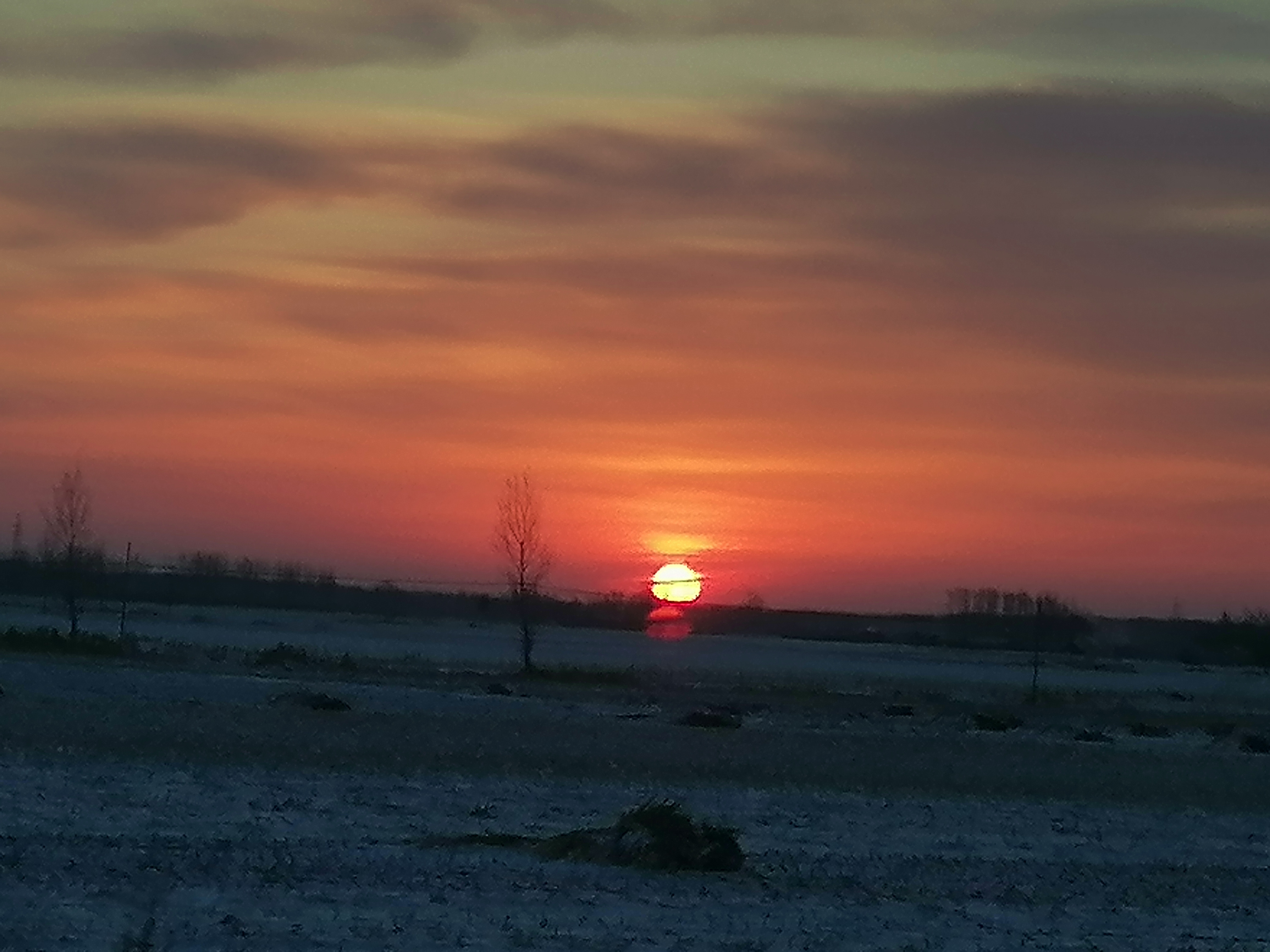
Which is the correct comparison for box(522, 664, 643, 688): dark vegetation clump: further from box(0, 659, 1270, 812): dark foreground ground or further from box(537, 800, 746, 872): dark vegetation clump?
box(537, 800, 746, 872): dark vegetation clump

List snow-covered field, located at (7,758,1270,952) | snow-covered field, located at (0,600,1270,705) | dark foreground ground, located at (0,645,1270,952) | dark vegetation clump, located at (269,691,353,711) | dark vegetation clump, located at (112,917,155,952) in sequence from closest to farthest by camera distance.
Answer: dark vegetation clump, located at (112,917,155,952) → snow-covered field, located at (7,758,1270,952) → dark foreground ground, located at (0,645,1270,952) → dark vegetation clump, located at (269,691,353,711) → snow-covered field, located at (0,600,1270,705)

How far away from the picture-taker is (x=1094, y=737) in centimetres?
4309

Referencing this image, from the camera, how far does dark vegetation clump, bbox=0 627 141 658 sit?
168ft

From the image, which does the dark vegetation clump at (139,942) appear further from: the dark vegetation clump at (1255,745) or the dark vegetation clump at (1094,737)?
the dark vegetation clump at (1255,745)

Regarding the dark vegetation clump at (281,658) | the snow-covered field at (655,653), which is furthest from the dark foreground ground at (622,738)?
the snow-covered field at (655,653)

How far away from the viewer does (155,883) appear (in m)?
14.3

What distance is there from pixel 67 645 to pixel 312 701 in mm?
19759

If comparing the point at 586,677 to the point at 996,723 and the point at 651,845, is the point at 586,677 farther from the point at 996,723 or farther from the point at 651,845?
the point at 651,845

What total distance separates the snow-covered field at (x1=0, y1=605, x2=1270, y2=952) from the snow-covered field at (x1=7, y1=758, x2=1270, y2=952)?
0.16 feet

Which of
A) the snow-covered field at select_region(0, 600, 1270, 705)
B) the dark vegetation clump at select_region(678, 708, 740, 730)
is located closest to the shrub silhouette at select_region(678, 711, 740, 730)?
the dark vegetation clump at select_region(678, 708, 740, 730)

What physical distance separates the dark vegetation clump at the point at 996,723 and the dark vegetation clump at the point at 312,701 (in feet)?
50.1

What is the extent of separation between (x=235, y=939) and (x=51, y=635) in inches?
1733

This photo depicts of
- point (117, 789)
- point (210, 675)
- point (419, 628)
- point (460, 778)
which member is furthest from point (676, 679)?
point (419, 628)

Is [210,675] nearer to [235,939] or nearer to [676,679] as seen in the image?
[676,679]
